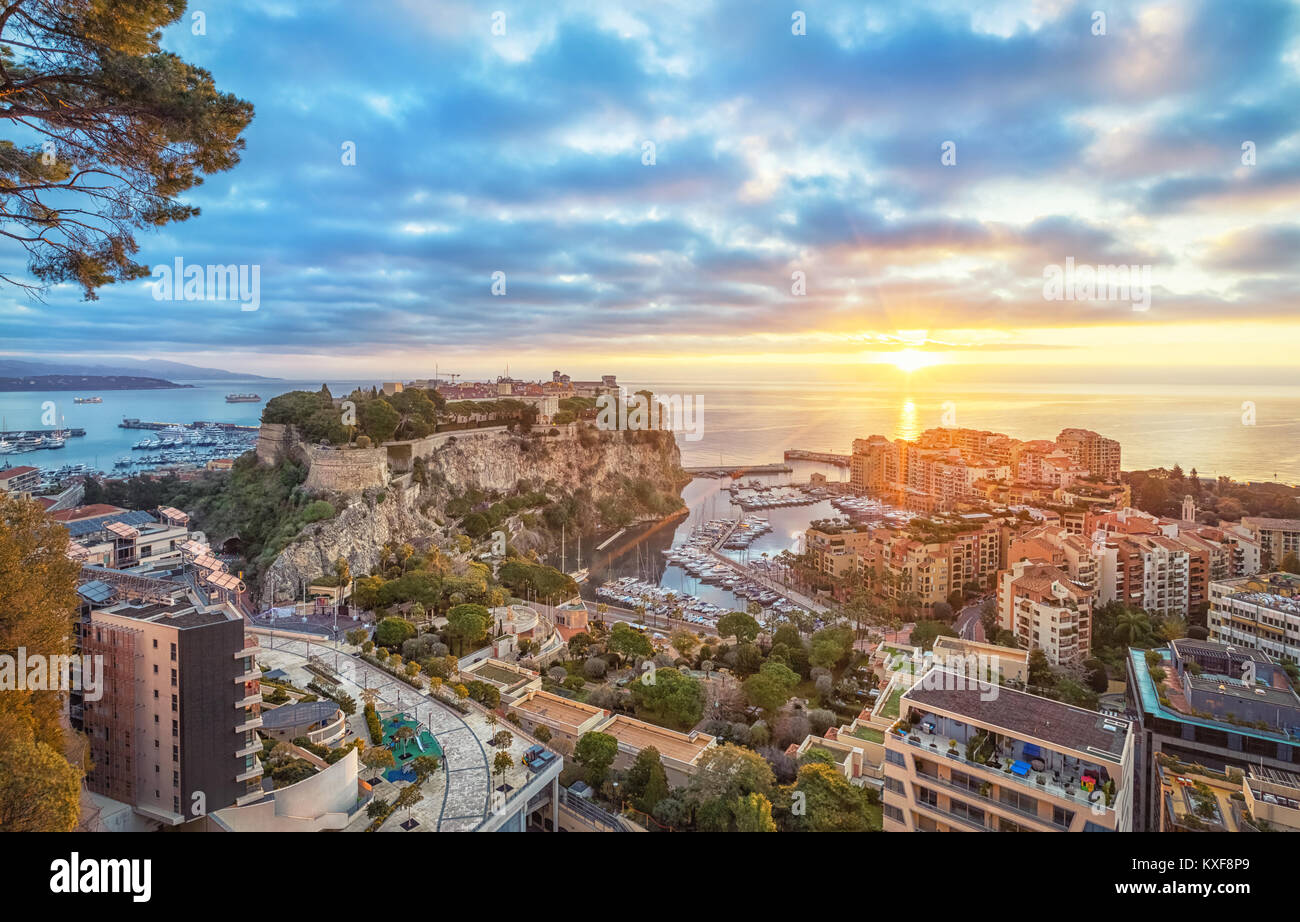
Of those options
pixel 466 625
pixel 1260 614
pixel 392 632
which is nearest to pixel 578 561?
pixel 466 625

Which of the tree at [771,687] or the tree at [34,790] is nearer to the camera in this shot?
the tree at [34,790]

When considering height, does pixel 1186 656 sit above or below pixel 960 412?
below

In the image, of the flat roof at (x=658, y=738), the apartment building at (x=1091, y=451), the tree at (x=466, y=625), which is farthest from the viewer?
the apartment building at (x=1091, y=451)

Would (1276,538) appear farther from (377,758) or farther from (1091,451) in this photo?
(377,758)

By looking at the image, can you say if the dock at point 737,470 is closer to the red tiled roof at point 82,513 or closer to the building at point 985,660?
the building at point 985,660

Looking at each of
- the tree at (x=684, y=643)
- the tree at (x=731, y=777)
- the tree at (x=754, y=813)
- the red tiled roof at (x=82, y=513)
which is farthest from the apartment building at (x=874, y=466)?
the red tiled roof at (x=82, y=513)
